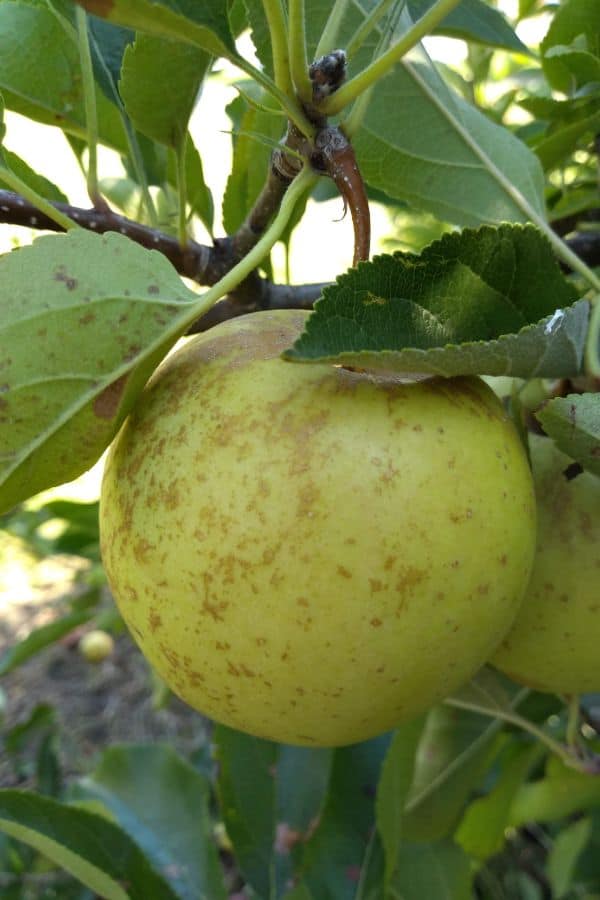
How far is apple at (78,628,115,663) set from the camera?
2803mm

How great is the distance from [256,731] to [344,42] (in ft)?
1.95

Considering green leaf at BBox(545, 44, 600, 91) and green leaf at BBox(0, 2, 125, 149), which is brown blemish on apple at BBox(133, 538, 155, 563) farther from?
green leaf at BBox(545, 44, 600, 91)

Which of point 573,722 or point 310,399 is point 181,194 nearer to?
point 310,399

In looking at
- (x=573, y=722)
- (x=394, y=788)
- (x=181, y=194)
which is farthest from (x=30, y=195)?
(x=573, y=722)

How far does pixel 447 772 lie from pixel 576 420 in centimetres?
66

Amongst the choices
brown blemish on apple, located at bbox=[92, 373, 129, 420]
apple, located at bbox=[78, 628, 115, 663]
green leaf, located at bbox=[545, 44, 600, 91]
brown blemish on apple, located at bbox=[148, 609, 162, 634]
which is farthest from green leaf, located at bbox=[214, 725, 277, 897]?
apple, located at bbox=[78, 628, 115, 663]

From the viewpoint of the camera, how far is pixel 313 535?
1.75 ft

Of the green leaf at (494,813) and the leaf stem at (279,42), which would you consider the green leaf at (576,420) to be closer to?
the leaf stem at (279,42)

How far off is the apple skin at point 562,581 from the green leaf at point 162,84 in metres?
0.42

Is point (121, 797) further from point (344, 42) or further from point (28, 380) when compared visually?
point (344, 42)

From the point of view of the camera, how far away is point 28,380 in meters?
0.54

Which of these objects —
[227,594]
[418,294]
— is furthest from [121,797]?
[418,294]

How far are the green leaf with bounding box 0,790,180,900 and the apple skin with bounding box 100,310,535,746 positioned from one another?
31 cm

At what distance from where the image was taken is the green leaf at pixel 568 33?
0.90 meters
